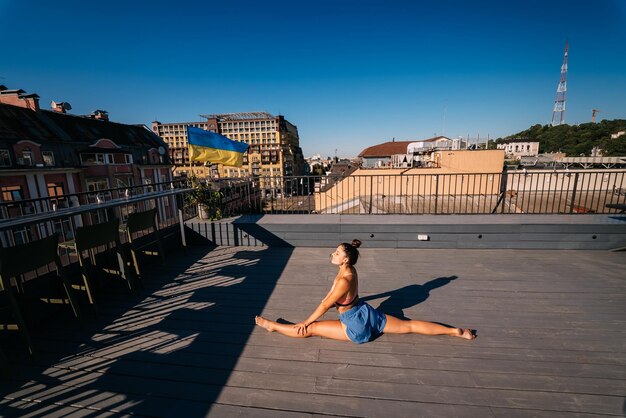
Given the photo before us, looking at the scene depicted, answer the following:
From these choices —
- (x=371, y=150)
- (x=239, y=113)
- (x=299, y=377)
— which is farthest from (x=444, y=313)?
(x=239, y=113)

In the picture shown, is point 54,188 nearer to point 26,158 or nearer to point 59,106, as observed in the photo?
point 26,158

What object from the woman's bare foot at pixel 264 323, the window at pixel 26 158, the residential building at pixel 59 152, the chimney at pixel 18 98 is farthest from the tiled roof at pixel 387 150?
the woman's bare foot at pixel 264 323

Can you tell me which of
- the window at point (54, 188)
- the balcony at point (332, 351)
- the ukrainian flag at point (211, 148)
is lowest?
the balcony at point (332, 351)

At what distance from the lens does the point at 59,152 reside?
2289 centimetres

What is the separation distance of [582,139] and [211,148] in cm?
10314

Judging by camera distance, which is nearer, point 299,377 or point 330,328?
point 299,377

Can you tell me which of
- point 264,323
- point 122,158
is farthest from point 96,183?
point 264,323

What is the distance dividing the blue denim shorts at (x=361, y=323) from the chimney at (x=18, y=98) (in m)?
34.7

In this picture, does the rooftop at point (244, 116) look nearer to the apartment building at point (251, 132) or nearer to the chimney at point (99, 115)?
the apartment building at point (251, 132)

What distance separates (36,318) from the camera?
2.80 metres

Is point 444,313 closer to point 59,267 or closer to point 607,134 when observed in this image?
point 59,267

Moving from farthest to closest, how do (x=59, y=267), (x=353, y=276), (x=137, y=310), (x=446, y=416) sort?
(x=137, y=310) < (x=59, y=267) < (x=353, y=276) < (x=446, y=416)

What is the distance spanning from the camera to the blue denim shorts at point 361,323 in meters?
2.38

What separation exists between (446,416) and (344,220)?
392 cm
